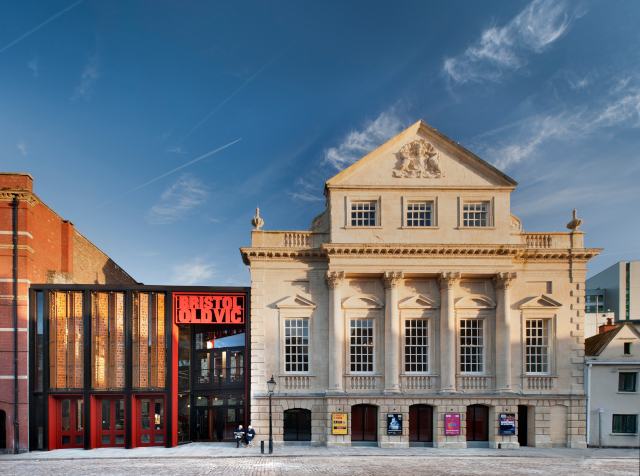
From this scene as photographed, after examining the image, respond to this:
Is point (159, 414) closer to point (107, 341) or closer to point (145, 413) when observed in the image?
point (145, 413)

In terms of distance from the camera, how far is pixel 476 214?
26812 millimetres

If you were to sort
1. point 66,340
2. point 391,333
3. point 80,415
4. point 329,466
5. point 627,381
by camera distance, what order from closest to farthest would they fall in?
point 329,466, point 80,415, point 66,340, point 391,333, point 627,381

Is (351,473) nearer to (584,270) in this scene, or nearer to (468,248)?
(468,248)

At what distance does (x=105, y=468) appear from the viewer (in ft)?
63.8

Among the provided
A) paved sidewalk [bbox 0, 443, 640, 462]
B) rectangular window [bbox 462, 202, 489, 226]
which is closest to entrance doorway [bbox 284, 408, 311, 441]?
paved sidewalk [bbox 0, 443, 640, 462]

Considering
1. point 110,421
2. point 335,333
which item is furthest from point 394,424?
point 110,421

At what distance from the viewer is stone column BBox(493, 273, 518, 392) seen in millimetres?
25203

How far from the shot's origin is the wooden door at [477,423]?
25.7m

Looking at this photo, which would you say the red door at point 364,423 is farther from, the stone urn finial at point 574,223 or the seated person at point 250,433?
the stone urn finial at point 574,223

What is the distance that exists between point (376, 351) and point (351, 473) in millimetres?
8631

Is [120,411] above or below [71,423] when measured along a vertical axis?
above

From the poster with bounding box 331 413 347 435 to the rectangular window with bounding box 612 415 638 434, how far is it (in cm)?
1595

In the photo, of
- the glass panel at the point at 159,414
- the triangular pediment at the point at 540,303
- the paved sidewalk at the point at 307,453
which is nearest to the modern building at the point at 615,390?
the paved sidewalk at the point at 307,453

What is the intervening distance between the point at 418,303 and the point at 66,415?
70.7ft
